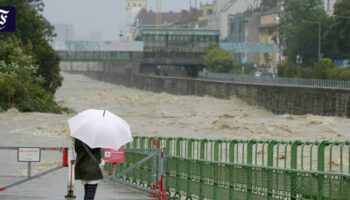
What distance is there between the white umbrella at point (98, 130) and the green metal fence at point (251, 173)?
9.19 feet

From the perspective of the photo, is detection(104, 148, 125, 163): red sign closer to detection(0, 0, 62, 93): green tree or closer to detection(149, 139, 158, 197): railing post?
detection(149, 139, 158, 197): railing post

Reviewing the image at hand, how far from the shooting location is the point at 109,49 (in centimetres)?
17825

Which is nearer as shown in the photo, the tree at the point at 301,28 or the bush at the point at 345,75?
the bush at the point at 345,75

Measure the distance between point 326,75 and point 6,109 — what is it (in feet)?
142

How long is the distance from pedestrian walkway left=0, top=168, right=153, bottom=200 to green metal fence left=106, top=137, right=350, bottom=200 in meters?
0.72

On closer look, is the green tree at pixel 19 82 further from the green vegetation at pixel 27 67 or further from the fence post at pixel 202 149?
the fence post at pixel 202 149

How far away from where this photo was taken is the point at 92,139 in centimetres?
1639

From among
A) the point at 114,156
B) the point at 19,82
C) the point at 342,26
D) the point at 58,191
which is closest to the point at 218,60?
the point at 342,26

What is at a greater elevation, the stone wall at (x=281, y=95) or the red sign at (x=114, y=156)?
the red sign at (x=114, y=156)

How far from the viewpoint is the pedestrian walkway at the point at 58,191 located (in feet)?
77.4

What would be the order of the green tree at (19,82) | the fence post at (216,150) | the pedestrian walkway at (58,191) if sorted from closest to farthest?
the fence post at (216,150) < the pedestrian walkway at (58,191) < the green tree at (19,82)

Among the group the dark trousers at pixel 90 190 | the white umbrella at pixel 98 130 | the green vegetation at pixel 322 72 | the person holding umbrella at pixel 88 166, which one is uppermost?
the white umbrella at pixel 98 130

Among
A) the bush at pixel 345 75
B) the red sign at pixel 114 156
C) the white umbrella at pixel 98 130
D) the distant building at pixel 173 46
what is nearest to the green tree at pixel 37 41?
the bush at pixel 345 75

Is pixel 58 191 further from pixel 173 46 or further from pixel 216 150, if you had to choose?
pixel 173 46
